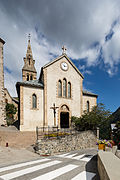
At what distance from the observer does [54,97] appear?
22453 millimetres

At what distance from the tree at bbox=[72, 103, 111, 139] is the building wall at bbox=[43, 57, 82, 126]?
344cm

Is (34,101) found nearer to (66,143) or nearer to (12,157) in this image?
(66,143)

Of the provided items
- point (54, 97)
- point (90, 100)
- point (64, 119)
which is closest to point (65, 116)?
point (64, 119)

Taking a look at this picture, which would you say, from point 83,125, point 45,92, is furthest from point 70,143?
point 45,92

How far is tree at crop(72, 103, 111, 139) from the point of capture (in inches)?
742

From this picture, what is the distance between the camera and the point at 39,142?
10.6m

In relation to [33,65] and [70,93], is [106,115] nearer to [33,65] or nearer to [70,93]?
[70,93]

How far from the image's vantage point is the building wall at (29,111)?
19319mm

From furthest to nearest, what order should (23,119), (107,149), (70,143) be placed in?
(23,119)
(70,143)
(107,149)

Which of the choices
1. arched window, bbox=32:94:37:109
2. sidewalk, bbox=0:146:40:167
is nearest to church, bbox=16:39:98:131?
arched window, bbox=32:94:37:109

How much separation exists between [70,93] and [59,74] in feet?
16.0

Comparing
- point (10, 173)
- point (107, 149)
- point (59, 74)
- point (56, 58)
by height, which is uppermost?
point (56, 58)

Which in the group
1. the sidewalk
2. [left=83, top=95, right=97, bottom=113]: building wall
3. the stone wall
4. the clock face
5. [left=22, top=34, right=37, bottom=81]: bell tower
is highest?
[left=22, top=34, right=37, bottom=81]: bell tower

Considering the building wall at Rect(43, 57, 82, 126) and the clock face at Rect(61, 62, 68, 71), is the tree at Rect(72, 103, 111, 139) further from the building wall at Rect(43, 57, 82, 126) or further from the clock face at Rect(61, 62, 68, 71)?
the clock face at Rect(61, 62, 68, 71)
